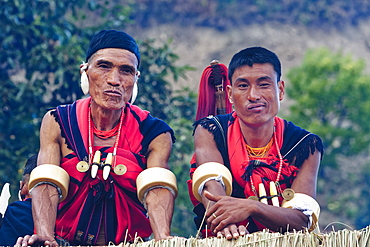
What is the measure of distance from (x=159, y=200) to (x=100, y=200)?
0.46m

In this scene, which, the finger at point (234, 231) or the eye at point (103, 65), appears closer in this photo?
the finger at point (234, 231)

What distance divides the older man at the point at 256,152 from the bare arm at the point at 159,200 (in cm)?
19

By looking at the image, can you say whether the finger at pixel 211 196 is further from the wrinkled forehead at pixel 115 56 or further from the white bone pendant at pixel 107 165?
the wrinkled forehead at pixel 115 56

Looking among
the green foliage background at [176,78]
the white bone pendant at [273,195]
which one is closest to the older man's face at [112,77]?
the white bone pendant at [273,195]

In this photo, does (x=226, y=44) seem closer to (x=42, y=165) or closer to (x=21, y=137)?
(x=21, y=137)

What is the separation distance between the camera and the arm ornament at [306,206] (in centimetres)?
416

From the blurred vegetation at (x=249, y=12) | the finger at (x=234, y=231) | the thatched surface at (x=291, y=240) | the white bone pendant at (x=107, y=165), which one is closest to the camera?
the thatched surface at (x=291, y=240)

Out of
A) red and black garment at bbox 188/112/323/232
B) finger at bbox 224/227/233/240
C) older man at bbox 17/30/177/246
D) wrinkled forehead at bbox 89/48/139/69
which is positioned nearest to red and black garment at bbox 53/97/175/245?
older man at bbox 17/30/177/246

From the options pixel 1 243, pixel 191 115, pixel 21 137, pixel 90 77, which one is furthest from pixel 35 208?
pixel 191 115

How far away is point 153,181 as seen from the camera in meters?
4.22

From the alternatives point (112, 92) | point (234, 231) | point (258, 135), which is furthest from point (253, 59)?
point (234, 231)

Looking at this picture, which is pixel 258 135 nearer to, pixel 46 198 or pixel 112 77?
pixel 112 77

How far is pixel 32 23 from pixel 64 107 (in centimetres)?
466

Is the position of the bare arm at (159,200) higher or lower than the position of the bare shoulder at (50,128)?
lower
